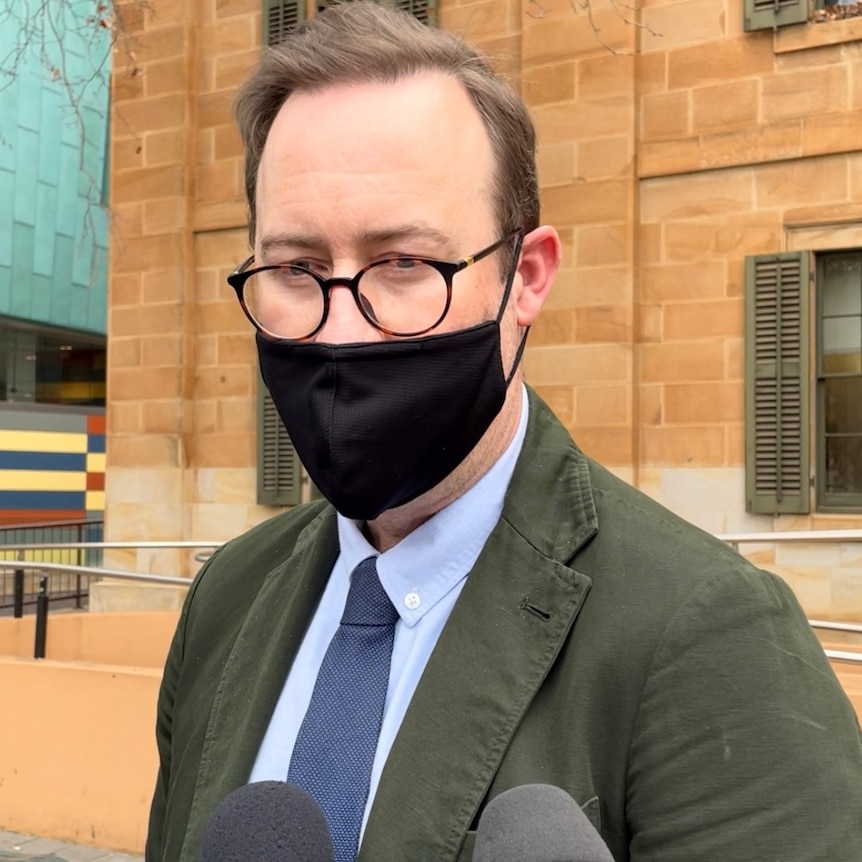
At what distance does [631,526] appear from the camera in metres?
1.38

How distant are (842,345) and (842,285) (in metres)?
0.43

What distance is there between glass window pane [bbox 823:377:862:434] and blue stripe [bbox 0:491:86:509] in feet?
54.8

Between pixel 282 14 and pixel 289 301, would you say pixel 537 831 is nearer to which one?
pixel 289 301

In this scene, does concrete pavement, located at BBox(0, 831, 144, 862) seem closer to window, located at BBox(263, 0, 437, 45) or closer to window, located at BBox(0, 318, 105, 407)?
window, located at BBox(263, 0, 437, 45)

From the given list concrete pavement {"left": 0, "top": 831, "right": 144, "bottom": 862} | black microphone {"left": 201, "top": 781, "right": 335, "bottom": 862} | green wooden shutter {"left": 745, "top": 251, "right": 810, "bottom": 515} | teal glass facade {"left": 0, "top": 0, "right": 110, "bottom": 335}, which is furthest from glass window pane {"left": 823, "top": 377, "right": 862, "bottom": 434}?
teal glass facade {"left": 0, "top": 0, "right": 110, "bottom": 335}

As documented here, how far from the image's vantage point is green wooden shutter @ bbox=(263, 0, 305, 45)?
365 inches

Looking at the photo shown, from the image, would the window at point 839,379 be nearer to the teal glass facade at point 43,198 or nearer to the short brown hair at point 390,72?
the short brown hair at point 390,72

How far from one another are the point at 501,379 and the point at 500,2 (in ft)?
25.2

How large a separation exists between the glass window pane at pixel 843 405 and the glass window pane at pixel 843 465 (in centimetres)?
8

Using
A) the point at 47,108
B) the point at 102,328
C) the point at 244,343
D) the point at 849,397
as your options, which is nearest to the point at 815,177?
the point at 849,397

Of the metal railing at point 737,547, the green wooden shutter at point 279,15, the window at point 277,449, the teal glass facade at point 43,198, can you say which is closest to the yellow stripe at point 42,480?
the teal glass facade at point 43,198

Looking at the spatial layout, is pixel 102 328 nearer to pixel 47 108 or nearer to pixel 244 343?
pixel 47 108

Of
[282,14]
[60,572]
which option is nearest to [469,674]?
[282,14]

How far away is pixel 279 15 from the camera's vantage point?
30.6 feet
